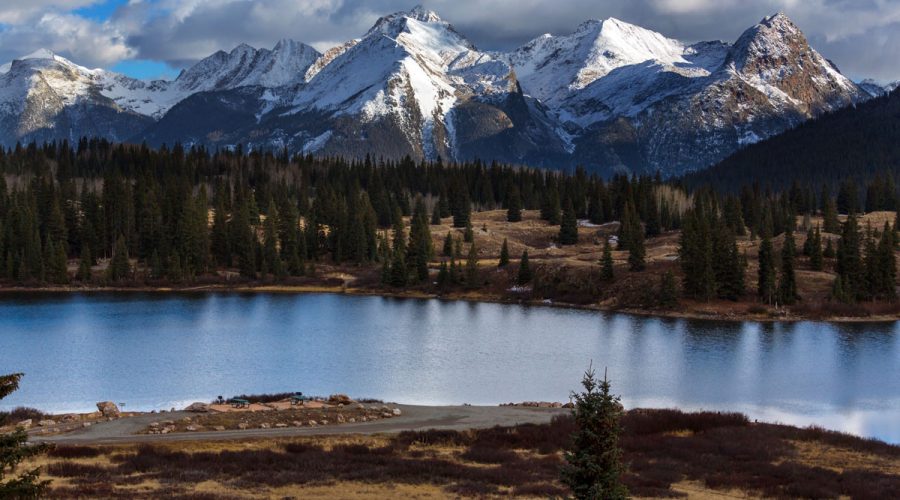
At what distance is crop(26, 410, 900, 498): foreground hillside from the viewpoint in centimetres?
4116

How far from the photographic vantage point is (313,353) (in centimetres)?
9375

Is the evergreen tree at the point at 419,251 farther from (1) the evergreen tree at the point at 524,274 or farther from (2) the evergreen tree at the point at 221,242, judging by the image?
(2) the evergreen tree at the point at 221,242

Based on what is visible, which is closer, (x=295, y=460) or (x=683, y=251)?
(x=295, y=460)

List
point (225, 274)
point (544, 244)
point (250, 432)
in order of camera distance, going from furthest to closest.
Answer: point (544, 244) < point (225, 274) < point (250, 432)

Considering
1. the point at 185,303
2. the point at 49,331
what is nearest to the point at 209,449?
the point at 49,331

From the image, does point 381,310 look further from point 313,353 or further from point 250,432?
point 250,432

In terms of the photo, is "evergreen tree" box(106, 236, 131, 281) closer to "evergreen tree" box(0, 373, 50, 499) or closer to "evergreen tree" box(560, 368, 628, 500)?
"evergreen tree" box(0, 373, 50, 499)

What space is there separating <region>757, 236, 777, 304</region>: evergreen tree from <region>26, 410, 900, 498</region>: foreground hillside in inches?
2951

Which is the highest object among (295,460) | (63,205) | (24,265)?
(63,205)

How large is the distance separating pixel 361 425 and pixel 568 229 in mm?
137250

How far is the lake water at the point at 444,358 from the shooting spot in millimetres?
72688

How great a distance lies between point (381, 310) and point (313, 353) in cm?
3835

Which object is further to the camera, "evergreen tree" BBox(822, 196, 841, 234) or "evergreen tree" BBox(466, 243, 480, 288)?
"evergreen tree" BBox(822, 196, 841, 234)

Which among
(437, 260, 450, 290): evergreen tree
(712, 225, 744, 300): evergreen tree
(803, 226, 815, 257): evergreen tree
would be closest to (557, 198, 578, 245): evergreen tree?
(437, 260, 450, 290): evergreen tree
